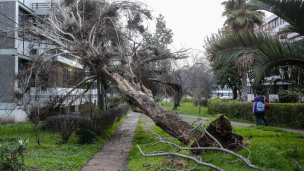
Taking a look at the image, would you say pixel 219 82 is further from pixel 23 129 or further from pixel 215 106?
pixel 23 129

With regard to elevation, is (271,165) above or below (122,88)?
below

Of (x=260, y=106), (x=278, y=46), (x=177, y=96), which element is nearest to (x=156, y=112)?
(x=278, y=46)

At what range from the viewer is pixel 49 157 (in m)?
6.57

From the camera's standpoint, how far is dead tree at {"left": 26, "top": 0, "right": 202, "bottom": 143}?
340 inches

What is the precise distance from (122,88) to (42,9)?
13524mm

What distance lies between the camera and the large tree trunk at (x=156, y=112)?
678 centimetres

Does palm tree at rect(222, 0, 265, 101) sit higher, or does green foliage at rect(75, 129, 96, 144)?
palm tree at rect(222, 0, 265, 101)

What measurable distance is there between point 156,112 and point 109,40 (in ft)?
18.7

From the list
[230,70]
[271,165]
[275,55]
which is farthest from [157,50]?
[230,70]

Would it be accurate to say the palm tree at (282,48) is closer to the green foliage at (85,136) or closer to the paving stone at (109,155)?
the paving stone at (109,155)

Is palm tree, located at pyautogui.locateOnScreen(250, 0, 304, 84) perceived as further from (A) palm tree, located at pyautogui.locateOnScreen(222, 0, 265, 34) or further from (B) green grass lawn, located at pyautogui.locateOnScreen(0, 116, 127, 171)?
(A) palm tree, located at pyautogui.locateOnScreen(222, 0, 265, 34)

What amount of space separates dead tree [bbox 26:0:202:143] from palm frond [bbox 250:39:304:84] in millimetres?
3025

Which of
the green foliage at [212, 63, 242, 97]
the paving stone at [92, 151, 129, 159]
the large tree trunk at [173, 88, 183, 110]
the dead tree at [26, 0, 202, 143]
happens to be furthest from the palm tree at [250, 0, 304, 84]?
the green foliage at [212, 63, 242, 97]

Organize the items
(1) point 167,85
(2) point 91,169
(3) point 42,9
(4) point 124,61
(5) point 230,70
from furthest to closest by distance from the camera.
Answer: (5) point 230,70
(3) point 42,9
(1) point 167,85
(4) point 124,61
(2) point 91,169
